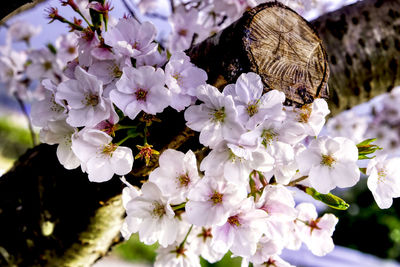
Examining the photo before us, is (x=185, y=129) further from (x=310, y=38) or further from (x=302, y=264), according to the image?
(x=302, y=264)

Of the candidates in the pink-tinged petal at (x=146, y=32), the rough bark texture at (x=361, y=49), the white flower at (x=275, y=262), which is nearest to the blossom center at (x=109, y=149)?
the pink-tinged petal at (x=146, y=32)

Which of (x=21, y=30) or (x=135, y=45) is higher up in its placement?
(x=135, y=45)

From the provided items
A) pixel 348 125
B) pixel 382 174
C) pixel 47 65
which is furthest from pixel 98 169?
pixel 348 125

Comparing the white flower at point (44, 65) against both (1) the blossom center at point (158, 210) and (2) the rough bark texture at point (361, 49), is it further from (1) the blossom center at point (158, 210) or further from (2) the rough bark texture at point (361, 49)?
(2) the rough bark texture at point (361, 49)

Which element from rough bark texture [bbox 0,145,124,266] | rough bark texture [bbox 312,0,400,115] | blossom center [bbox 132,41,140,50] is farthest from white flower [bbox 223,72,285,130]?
rough bark texture [bbox 312,0,400,115]

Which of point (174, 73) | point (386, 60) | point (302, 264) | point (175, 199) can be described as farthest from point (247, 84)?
point (302, 264)

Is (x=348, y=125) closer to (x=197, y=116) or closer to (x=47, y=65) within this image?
(x=47, y=65)
